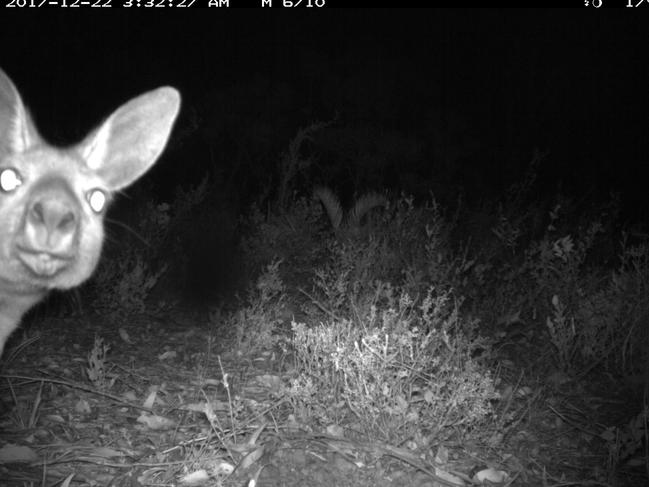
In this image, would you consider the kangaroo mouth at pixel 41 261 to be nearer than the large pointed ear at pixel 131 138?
Yes

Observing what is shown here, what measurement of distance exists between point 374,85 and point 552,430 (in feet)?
31.0

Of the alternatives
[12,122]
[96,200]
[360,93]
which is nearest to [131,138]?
[96,200]

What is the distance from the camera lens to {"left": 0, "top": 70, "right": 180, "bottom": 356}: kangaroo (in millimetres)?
2195

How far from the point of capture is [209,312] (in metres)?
5.50

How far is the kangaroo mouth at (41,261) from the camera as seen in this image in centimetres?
221

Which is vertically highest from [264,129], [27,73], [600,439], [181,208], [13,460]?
[27,73]

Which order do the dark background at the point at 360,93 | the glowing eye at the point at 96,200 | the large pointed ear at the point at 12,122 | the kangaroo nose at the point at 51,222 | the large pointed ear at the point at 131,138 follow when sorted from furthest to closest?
the dark background at the point at 360,93 < the large pointed ear at the point at 131,138 < the glowing eye at the point at 96,200 < the large pointed ear at the point at 12,122 < the kangaroo nose at the point at 51,222

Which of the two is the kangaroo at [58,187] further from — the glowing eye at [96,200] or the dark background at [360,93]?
the dark background at [360,93]

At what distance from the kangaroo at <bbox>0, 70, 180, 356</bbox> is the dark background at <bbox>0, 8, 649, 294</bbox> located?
17.3 ft

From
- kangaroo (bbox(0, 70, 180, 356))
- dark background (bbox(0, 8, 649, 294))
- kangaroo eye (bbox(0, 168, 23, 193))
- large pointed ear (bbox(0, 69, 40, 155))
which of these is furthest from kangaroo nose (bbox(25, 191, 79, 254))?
dark background (bbox(0, 8, 649, 294))

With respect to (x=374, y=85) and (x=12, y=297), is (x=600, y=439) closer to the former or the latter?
(x=12, y=297)

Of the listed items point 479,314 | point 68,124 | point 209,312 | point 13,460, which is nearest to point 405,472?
point 13,460

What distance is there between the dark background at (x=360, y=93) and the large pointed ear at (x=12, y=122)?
217 inches

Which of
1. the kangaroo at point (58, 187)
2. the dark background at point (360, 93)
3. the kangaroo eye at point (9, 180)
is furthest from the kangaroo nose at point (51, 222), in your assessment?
the dark background at point (360, 93)
